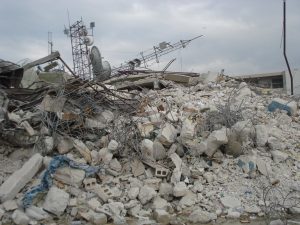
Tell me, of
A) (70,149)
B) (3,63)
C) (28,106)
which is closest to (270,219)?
(70,149)

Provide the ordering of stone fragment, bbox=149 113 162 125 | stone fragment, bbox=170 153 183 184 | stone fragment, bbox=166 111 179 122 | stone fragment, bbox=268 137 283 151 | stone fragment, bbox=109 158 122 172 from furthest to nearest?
stone fragment, bbox=166 111 179 122, stone fragment, bbox=149 113 162 125, stone fragment, bbox=268 137 283 151, stone fragment, bbox=109 158 122 172, stone fragment, bbox=170 153 183 184

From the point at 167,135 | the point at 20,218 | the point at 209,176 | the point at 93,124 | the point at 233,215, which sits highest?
the point at 93,124

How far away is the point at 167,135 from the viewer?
7.02 m

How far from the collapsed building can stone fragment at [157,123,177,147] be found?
0.06 ft

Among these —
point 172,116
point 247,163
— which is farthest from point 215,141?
point 172,116

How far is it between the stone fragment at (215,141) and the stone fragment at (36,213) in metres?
2.76

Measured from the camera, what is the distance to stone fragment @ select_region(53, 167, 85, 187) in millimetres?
6316

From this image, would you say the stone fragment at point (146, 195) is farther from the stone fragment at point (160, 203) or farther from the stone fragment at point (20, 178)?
the stone fragment at point (20, 178)

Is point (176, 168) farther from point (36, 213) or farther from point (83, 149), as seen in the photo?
point (36, 213)

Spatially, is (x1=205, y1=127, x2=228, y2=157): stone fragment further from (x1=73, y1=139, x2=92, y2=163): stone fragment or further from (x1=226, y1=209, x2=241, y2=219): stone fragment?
(x1=73, y1=139, x2=92, y2=163): stone fragment

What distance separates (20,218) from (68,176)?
1001mm

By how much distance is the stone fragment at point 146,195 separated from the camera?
6.14 meters

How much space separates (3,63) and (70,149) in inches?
93.0

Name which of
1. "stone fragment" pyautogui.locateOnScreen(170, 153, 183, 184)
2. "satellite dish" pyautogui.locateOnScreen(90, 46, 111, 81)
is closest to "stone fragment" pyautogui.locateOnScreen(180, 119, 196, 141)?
"stone fragment" pyautogui.locateOnScreen(170, 153, 183, 184)
